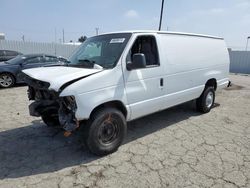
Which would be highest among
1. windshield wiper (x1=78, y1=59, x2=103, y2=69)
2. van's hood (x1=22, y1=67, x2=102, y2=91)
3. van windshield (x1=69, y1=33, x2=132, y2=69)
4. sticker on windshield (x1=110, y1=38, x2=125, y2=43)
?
sticker on windshield (x1=110, y1=38, x2=125, y2=43)

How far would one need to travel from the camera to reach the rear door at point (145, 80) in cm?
376

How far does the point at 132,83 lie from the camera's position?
12.4ft

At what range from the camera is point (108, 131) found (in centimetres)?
371

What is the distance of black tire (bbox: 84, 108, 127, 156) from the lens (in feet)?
11.1

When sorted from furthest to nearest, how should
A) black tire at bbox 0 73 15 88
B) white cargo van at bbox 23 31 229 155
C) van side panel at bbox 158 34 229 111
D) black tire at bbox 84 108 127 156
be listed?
black tire at bbox 0 73 15 88 < van side panel at bbox 158 34 229 111 < black tire at bbox 84 108 127 156 < white cargo van at bbox 23 31 229 155

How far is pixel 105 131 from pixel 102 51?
147cm

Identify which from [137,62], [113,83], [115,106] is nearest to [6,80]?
[115,106]

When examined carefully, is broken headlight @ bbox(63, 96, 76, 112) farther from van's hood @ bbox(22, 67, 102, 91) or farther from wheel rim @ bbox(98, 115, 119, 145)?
wheel rim @ bbox(98, 115, 119, 145)

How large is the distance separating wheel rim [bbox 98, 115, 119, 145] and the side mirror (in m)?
0.94

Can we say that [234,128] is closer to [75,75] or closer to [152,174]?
[152,174]

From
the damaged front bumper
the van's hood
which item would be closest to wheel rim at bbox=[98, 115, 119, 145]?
the damaged front bumper

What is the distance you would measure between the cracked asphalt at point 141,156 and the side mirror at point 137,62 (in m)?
1.52

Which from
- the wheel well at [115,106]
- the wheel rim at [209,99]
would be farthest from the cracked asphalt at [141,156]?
the wheel well at [115,106]

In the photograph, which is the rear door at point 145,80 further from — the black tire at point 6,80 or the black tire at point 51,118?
the black tire at point 6,80
